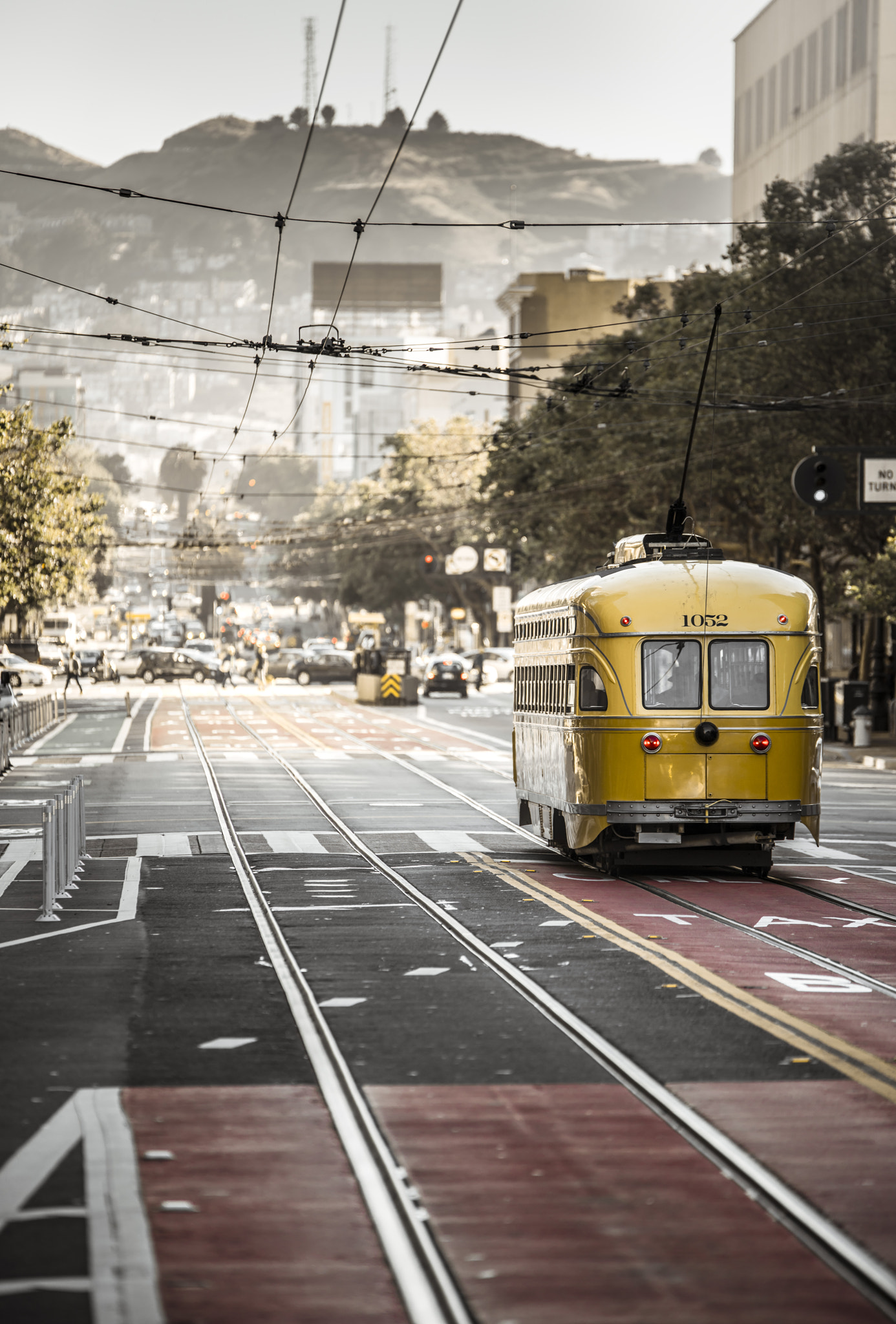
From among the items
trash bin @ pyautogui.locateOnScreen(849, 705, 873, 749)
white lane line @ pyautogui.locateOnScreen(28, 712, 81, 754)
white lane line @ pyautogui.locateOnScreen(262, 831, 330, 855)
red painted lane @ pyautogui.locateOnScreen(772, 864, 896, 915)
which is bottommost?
red painted lane @ pyautogui.locateOnScreen(772, 864, 896, 915)

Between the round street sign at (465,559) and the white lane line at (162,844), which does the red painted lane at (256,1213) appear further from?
the round street sign at (465,559)

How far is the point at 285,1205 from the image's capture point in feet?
23.3

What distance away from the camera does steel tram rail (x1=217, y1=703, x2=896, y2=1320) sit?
6.35m

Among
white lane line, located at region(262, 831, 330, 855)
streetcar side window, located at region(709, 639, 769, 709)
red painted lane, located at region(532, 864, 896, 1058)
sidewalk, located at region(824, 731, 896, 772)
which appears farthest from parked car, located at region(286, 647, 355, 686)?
streetcar side window, located at region(709, 639, 769, 709)

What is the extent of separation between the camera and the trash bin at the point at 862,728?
42.8m

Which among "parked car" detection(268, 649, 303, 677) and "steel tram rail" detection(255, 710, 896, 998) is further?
"parked car" detection(268, 649, 303, 677)

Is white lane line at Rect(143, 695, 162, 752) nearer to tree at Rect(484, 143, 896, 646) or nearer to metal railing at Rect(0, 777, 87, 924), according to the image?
tree at Rect(484, 143, 896, 646)

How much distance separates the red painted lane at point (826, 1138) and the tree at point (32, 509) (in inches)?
1433

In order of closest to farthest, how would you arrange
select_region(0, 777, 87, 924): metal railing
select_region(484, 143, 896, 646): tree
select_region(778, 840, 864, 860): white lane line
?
select_region(0, 777, 87, 924): metal railing, select_region(778, 840, 864, 860): white lane line, select_region(484, 143, 896, 646): tree

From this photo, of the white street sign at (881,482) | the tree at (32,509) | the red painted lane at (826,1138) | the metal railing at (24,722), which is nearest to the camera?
the red painted lane at (826,1138)

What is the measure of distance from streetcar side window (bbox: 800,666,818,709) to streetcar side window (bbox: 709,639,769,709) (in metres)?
0.42

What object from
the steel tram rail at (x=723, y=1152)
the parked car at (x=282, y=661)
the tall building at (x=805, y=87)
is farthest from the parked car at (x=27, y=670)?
the steel tram rail at (x=723, y=1152)

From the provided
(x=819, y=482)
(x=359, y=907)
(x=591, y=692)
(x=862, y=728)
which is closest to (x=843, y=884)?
(x=591, y=692)

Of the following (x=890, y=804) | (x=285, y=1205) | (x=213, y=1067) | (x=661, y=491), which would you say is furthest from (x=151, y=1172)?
(x=661, y=491)
